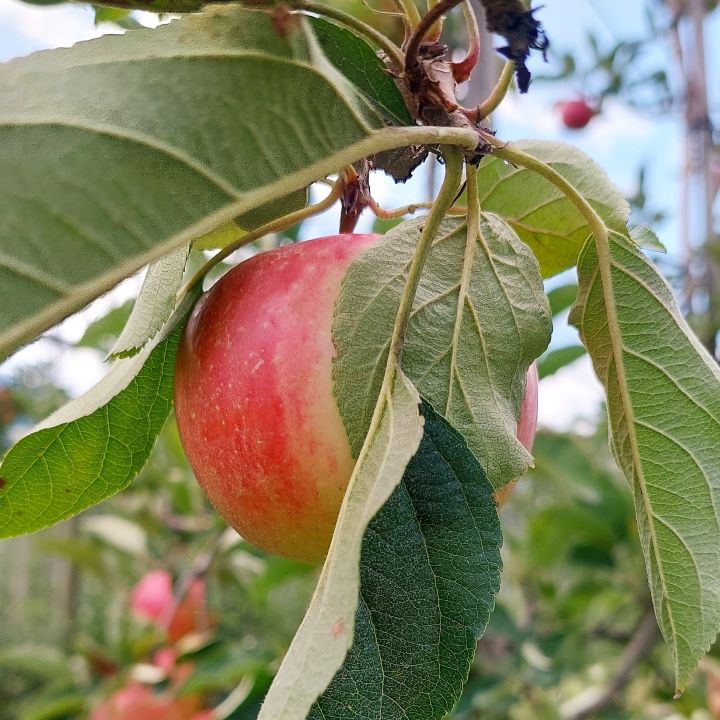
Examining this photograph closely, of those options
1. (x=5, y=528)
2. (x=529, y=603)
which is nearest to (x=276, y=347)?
Result: (x=5, y=528)

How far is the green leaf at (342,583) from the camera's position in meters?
0.33

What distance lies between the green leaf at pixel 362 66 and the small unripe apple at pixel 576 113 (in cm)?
266

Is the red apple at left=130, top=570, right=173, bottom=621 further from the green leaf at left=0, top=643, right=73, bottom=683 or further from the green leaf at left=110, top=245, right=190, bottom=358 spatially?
the green leaf at left=110, top=245, right=190, bottom=358

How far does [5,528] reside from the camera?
0.57m

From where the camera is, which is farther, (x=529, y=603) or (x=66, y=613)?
(x=66, y=613)

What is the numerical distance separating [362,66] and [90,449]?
30 cm

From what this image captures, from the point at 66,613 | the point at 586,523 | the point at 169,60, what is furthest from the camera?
the point at 66,613

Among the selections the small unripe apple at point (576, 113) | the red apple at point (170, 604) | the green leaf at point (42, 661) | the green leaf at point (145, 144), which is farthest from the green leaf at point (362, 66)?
the small unripe apple at point (576, 113)

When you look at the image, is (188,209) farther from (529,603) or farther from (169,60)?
(529,603)

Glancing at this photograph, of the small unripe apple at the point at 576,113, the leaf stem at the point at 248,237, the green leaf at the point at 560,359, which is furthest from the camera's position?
the small unripe apple at the point at 576,113

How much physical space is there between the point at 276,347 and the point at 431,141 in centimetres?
14

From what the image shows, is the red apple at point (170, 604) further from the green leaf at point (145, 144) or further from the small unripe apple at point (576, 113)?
the small unripe apple at point (576, 113)

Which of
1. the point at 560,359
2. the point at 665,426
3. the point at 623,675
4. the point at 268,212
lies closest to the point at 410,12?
the point at 268,212

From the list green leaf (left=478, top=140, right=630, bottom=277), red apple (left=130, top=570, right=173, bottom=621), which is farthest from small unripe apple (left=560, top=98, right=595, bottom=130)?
green leaf (left=478, top=140, right=630, bottom=277)
